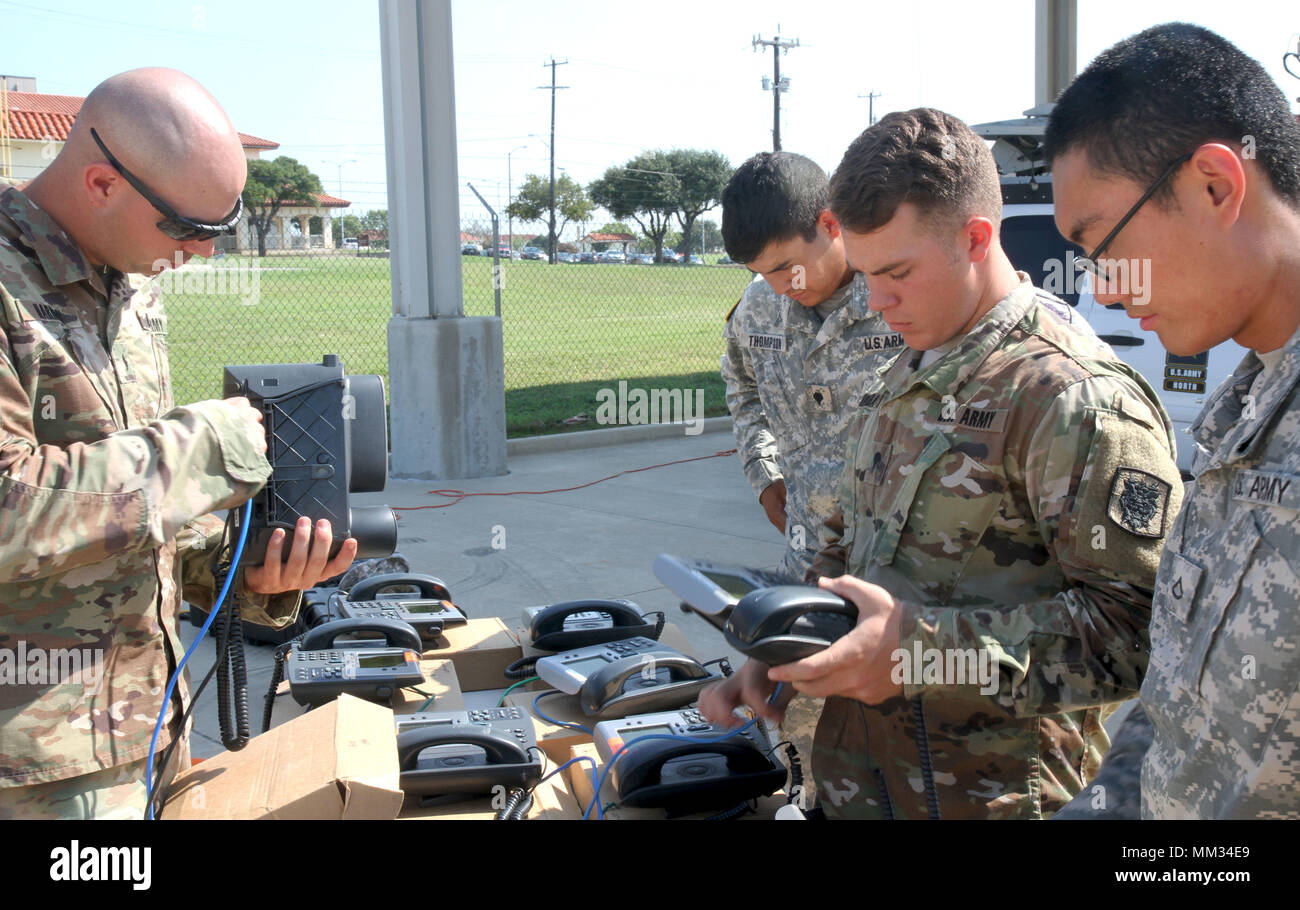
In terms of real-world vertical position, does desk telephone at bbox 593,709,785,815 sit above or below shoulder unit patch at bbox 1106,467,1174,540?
below

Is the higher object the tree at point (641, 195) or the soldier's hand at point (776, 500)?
the tree at point (641, 195)

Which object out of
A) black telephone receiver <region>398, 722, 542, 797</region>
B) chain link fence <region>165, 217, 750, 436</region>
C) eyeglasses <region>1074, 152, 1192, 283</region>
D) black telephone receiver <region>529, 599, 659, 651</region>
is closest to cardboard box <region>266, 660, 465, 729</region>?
black telephone receiver <region>529, 599, 659, 651</region>

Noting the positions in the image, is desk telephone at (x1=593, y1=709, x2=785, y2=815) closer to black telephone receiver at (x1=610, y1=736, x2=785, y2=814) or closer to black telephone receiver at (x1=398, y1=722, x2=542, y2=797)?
black telephone receiver at (x1=610, y1=736, x2=785, y2=814)

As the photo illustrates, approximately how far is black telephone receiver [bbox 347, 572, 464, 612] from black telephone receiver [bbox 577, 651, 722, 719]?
934 millimetres

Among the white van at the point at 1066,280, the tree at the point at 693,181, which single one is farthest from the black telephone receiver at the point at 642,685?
the tree at the point at 693,181

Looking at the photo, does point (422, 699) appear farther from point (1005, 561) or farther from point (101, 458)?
point (1005, 561)

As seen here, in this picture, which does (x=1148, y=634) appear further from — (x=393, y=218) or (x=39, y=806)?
(x=393, y=218)

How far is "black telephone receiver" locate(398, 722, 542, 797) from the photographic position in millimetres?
2125

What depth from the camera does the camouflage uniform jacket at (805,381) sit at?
3.07 metres

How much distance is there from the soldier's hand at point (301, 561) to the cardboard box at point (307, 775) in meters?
0.31

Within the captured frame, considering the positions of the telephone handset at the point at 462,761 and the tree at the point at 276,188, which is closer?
the telephone handset at the point at 462,761

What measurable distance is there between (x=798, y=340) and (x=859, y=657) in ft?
6.02

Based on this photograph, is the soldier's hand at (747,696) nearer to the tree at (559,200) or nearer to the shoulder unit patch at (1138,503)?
the shoulder unit patch at (1138,503)

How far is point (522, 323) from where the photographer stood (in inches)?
876
